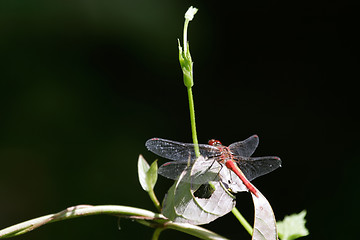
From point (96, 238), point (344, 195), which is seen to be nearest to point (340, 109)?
point (344, 195)

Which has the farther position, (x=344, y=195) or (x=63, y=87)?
(x=63, y=87)

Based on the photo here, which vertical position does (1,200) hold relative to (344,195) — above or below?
above

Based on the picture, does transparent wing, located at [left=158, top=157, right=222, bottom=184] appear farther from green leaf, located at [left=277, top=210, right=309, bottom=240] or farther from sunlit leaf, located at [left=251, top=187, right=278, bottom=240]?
green leaf, located at [left=277, top=210, right=309, bottom=240]

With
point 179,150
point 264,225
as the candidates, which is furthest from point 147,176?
point 264,225

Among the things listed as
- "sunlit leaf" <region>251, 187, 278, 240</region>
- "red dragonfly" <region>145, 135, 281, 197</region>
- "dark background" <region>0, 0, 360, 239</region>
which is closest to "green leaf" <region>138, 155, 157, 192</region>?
"red dragonfly" <region>145, 135, 281, 197</region>

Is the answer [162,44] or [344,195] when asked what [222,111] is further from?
[344,195]

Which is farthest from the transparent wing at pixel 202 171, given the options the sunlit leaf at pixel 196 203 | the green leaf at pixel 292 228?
the green leaf at pixel 292 228
